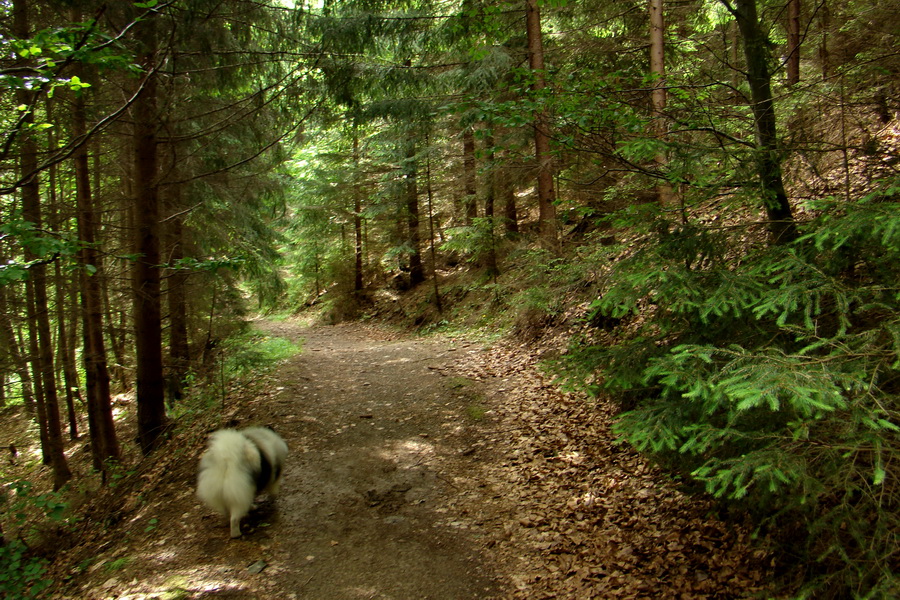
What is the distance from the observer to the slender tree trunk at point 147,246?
738cm

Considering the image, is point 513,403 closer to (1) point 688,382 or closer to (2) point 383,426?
(2) point 383,426

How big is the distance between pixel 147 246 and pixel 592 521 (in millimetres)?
7391

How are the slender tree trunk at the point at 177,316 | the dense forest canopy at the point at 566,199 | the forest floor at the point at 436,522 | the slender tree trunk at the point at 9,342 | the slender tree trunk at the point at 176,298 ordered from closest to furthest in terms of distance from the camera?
1. the dense forest canopy at the point at 566,199
2. the forest floor at the point at 436,522
3. the slender tree trunk at the point at 9,342
4. the slender tree trunk at the point at 176,298
5. the slender tree trunk at the point at 177,316

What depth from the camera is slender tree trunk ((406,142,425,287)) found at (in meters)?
17.2

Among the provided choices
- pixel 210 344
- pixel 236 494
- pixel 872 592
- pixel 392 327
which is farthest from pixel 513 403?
pixel 392 327

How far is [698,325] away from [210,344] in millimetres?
10233

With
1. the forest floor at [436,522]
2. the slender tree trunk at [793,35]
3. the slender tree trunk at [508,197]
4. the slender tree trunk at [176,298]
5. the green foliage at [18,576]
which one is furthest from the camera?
the slender tree trunk at [508,197]

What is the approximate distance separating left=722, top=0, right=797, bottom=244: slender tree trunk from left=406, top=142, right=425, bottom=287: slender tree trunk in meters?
12.6

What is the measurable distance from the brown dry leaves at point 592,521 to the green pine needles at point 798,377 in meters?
0.66

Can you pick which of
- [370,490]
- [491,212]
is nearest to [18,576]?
[370,490]

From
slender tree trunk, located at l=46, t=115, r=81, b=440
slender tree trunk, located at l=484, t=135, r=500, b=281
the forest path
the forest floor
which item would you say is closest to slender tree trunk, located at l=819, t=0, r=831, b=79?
slender tree trunk, located at l=484, t=135, r=500, b=281

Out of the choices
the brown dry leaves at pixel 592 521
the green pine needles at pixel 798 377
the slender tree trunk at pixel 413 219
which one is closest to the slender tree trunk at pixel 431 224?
the slender tree trunk at pixel 413 219

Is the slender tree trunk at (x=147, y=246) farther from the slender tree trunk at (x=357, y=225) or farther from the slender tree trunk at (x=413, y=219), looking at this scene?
the slender tree trunk at (x=357, y=225)

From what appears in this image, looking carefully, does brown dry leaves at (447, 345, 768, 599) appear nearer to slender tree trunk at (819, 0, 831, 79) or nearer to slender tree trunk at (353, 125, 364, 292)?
slender tree trunk at (819, 0, 831, 79)
